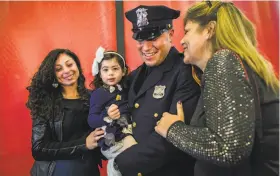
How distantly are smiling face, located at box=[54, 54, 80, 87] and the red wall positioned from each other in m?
0.46

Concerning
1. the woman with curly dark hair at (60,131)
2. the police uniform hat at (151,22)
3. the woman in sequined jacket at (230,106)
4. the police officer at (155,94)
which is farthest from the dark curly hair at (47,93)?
the woman in sequined jacket at (230,106)

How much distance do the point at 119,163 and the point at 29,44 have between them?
1.58m

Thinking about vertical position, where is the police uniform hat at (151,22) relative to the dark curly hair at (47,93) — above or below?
above

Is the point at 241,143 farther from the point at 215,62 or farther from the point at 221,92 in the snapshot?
the point at 215,62

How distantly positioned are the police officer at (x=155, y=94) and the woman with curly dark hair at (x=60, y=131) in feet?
1.30

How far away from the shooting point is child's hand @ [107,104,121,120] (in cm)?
168

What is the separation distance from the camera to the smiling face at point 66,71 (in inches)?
84.7

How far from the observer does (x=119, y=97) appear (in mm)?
1798

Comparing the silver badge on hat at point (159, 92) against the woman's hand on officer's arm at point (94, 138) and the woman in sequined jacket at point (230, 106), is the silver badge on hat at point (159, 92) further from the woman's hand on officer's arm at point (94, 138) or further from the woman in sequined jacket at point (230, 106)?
the woman's hand on officer's arm at point (94, 138)

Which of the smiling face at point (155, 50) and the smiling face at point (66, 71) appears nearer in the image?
the smiling face at point (155, 50)

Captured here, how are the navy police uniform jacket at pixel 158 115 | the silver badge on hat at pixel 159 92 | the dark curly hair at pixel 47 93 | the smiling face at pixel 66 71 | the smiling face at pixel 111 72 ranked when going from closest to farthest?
the navy police uniform jacket at pixel 158 115
the silver badge on hat at pixel 159 92
the smiling face at pixel 111 72
the dark curly hair at pixel 47 93
the smiling face at pixel 66 71

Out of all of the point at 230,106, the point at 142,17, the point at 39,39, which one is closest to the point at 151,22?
the point at 142,17

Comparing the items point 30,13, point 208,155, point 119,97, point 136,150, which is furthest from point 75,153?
point 30,13

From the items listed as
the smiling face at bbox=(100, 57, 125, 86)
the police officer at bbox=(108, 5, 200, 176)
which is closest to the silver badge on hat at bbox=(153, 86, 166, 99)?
the police officer at bbox=(108, 5, 200, 176)
